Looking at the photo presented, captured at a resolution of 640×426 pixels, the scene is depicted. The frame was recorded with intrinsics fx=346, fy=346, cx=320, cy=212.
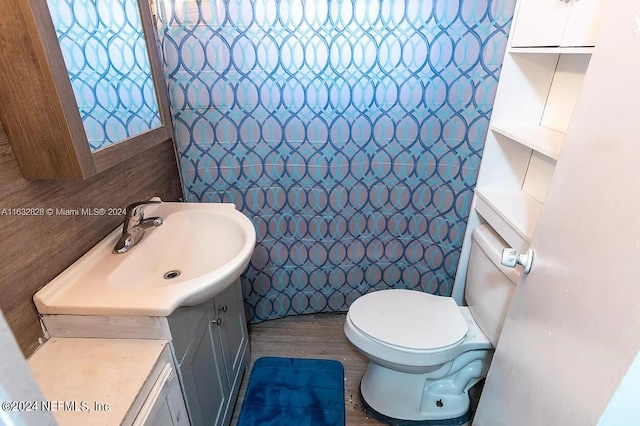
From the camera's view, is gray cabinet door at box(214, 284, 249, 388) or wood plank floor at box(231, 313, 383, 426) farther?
wood plank floor at box(231, 313, 383, 426)

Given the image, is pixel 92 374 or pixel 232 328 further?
pixel 232 328

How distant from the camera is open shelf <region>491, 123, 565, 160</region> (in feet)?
3.58

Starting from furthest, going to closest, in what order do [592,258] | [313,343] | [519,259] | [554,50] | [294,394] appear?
[313,343], [294,394], [554,50], [519,259], [592,258]

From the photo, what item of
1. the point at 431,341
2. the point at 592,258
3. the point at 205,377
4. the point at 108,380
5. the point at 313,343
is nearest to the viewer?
the point at 592,258

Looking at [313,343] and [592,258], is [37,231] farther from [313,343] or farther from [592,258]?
[313,343]

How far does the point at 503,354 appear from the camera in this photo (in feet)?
3.43

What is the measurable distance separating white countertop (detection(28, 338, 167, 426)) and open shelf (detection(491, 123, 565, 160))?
1248 millimetres

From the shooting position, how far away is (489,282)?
1.32m

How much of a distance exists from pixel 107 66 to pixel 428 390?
166 cm

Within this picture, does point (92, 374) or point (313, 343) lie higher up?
point (92, 374)

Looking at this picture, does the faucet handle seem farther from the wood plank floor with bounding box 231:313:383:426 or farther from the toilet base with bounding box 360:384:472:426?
the toilet base with bounding box 360:384:472:426

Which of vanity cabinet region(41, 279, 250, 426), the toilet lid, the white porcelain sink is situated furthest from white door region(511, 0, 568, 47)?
vanity cabinet region(41, 279, 250, 426)

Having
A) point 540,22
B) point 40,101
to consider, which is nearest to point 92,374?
point 40,101

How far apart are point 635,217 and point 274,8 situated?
125cm
